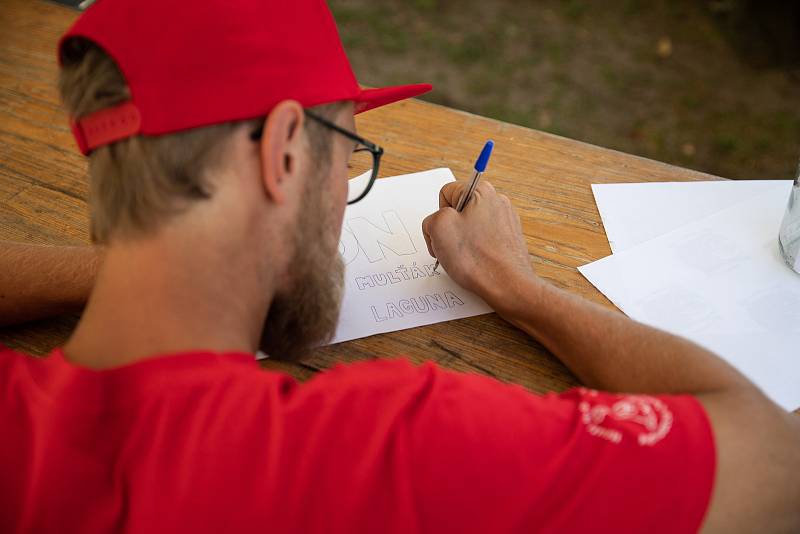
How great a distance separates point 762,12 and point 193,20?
312 centimetres

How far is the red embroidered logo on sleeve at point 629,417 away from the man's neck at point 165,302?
1.32ft

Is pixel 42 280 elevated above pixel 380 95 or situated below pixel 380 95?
below

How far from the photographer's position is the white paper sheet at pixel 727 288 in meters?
0.99

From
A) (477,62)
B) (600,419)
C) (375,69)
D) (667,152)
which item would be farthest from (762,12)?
(600,419)

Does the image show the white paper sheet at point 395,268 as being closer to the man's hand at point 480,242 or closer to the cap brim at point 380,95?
the man's hand at point 480,242

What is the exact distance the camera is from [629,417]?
2.29 ft

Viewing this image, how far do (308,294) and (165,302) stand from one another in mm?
210

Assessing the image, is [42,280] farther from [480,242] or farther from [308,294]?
[480,242]

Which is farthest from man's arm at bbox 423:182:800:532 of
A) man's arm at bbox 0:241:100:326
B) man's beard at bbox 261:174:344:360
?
man's arm at bbox 0:241:100:326

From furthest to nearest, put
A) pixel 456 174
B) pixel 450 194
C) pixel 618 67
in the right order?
A: pixel 618 67
pixel 456 174
pixel 450 194

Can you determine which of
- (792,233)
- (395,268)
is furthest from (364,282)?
(792,233)

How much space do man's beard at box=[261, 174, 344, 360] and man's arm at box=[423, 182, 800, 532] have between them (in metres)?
0.25

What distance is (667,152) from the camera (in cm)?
266

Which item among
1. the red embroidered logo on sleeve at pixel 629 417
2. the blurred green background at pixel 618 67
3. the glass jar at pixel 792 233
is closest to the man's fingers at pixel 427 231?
the red embroidered logo on sleeve at pixel 629 417
